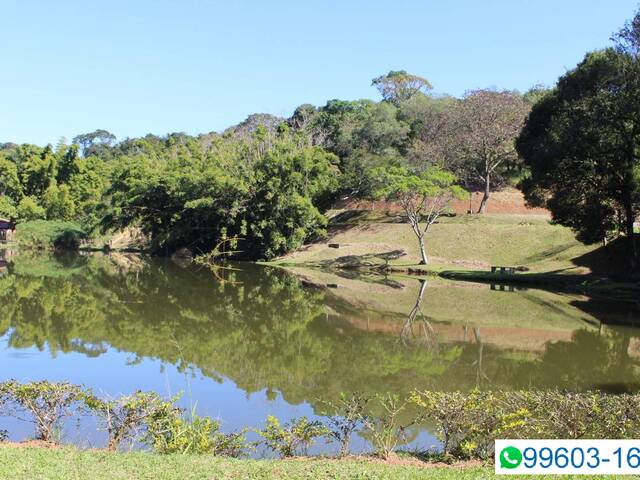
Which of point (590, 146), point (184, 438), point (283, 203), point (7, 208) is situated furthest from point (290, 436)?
point (7, 208)

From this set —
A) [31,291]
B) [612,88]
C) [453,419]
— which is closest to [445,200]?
[612,88]

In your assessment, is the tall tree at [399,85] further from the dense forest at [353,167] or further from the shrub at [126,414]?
the shrub at [126,414]

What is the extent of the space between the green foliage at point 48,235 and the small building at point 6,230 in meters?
3.85

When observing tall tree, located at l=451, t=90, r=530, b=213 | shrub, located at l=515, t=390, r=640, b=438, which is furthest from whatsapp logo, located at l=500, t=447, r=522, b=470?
tall tree, located at l=451, t=90, r=530, b=213

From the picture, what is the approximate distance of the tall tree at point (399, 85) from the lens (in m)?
89.3

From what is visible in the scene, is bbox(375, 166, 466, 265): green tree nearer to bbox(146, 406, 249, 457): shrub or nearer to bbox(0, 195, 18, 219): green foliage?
bbox(146, 406, 249, 457): shrub

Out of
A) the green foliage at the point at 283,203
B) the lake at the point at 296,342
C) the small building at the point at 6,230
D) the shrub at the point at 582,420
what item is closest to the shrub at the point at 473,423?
the shrub at the point at 582,420

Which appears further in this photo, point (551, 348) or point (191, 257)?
point (191, 257)

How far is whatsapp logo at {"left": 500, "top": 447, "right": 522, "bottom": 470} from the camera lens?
582 centimetres

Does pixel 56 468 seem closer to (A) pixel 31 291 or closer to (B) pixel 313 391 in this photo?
(B) pixel 313 391

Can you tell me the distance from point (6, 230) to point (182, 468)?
69.2 meters

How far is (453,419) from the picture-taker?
7.54 meters

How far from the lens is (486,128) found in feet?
161

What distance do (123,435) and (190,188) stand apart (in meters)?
44.2
